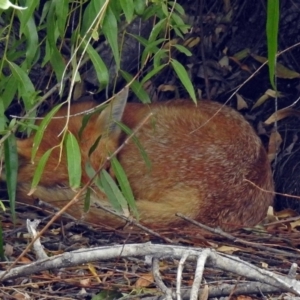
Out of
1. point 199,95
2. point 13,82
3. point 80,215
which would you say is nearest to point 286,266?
point 80,215

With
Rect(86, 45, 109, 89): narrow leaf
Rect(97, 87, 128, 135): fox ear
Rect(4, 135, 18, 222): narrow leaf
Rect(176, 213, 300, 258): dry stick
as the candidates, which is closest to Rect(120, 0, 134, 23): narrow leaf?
Rect(86, 45, 109, 89): narrow leaf

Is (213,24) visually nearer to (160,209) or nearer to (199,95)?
(199,95)

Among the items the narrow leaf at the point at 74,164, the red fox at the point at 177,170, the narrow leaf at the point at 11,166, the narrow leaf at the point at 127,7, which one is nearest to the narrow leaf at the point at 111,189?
the narrow leaf at the point at 11,166

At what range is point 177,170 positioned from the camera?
455 centimetres

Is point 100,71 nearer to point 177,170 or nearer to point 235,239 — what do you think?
point 235,239

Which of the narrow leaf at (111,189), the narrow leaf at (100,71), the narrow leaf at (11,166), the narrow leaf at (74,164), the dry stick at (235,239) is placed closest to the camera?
the narrow leaf at (74,164)

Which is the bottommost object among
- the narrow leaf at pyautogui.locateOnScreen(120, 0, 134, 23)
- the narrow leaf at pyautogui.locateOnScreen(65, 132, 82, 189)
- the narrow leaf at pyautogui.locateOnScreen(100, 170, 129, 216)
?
the narrow leaf at pyautogui.locateOnScreen(100, 170, 129, 216)

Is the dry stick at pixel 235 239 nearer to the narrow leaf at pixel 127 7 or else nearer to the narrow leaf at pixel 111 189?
the narrow leaf at pixel 111 189

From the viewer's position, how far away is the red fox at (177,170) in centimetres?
438

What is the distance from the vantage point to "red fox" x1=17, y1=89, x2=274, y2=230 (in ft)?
14.4

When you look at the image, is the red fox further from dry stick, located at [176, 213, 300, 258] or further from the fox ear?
dry stick, located at [176, 213, 300, 258]

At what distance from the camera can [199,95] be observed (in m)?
5.83

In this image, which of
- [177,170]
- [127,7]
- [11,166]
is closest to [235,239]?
[177,170]

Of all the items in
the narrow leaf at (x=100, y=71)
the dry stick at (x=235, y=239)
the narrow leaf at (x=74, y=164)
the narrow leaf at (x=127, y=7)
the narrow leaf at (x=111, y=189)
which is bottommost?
the dry stick at (x=235, y=239)
